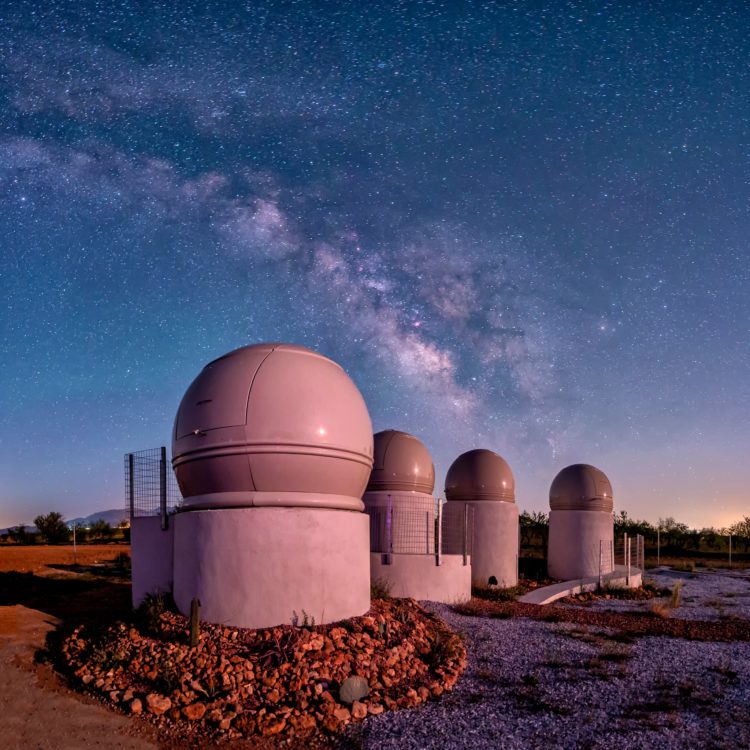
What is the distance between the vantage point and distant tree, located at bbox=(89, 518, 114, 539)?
51066 millimetres

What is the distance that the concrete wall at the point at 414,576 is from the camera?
51.0ft

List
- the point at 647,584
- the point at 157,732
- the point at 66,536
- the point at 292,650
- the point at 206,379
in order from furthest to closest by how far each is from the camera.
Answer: the point at 66,536 < the point at 647,584 < the point at 206,379 < the point at 292,650 < the point at 157,732

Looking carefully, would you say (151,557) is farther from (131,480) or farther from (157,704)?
(157,704)

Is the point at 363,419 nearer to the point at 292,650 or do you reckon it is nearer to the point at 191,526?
the point at 191,526

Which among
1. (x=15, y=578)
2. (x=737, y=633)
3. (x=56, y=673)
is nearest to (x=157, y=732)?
(x=56, y=673)

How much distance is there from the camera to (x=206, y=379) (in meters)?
10.9

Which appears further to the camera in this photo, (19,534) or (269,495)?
(19,534)

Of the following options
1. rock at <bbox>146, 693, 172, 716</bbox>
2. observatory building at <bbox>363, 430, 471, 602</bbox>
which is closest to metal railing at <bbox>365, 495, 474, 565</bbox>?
observatory building at <bbox>363, 430, 471, 602</bbox>

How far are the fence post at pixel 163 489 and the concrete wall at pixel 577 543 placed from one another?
56.1 ft

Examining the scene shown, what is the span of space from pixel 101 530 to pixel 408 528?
4206 cm

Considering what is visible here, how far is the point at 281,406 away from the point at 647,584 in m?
18.9

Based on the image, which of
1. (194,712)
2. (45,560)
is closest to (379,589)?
(194,712)

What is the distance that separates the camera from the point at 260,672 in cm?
818

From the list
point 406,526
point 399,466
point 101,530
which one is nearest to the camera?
point 406,526
